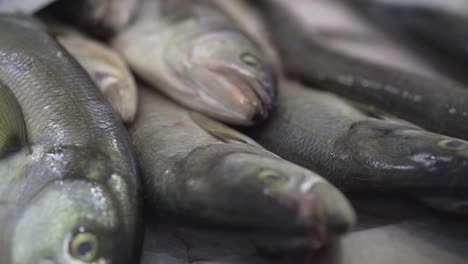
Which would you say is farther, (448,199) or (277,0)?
(277,0)

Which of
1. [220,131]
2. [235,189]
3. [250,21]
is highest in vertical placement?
[235,189]

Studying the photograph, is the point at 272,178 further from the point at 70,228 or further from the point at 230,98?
the point at 230,98

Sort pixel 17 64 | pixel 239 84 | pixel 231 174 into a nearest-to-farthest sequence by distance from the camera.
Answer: pixel 231 174 → pixel 17 64 → pixel 239 84

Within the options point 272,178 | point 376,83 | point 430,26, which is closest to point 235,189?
point 272,178

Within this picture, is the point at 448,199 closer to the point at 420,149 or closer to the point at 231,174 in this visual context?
the point at 420,149

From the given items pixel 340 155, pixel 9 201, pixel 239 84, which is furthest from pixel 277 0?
pixel 9 201

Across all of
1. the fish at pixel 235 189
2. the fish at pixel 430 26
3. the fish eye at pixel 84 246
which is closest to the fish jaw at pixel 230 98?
the fish at pixel 235 189

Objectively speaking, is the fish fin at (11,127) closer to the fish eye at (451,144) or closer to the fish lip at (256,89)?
the fish lip at (256,89)
